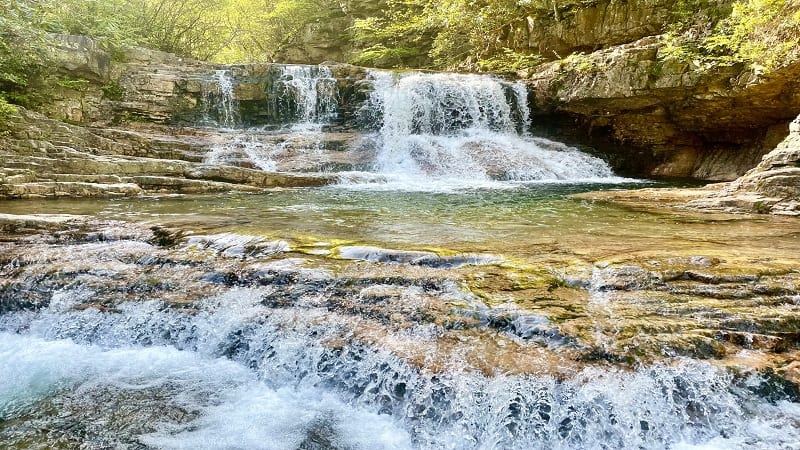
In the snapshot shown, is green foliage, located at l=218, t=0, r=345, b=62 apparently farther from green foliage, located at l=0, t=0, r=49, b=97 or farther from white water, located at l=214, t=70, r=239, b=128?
green foliage, located at l=0, t=0, r=49, b=97

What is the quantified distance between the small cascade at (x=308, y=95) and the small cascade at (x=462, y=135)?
1.24 meters

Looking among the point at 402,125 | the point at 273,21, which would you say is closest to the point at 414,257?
the point at 402,125

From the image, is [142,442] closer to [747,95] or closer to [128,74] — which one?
[747,95]

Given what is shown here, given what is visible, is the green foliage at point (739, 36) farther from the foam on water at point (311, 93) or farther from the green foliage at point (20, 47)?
the green foliage at point (20, 47)

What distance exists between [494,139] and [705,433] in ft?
39.5

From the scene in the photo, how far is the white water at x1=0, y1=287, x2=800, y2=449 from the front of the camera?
2.56 m

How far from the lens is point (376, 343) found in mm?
3146

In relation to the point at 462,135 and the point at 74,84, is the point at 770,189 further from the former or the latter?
the point at 74,84

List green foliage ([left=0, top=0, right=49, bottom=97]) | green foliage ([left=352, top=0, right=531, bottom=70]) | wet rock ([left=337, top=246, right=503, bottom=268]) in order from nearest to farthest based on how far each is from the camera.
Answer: wet rock ([left=337, top=246, right=503, bottom=268]) → green foliage ([left=0, top=0, right=49, bottom=97]) → green foliage ([left=352, top=0, right=531, bottom=70])

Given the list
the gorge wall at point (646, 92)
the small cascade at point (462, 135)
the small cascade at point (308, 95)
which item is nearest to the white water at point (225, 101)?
the small cascade at point (308, 95)

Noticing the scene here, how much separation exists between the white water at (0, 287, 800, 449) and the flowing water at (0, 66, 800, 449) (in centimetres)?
1

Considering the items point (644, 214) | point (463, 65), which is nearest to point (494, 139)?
point (463, 65)

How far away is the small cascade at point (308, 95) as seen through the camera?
15.1 m

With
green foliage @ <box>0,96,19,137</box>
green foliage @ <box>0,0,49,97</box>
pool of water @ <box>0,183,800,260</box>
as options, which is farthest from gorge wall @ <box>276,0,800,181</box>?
green foliage @ <box>0,96,19,137</box>
